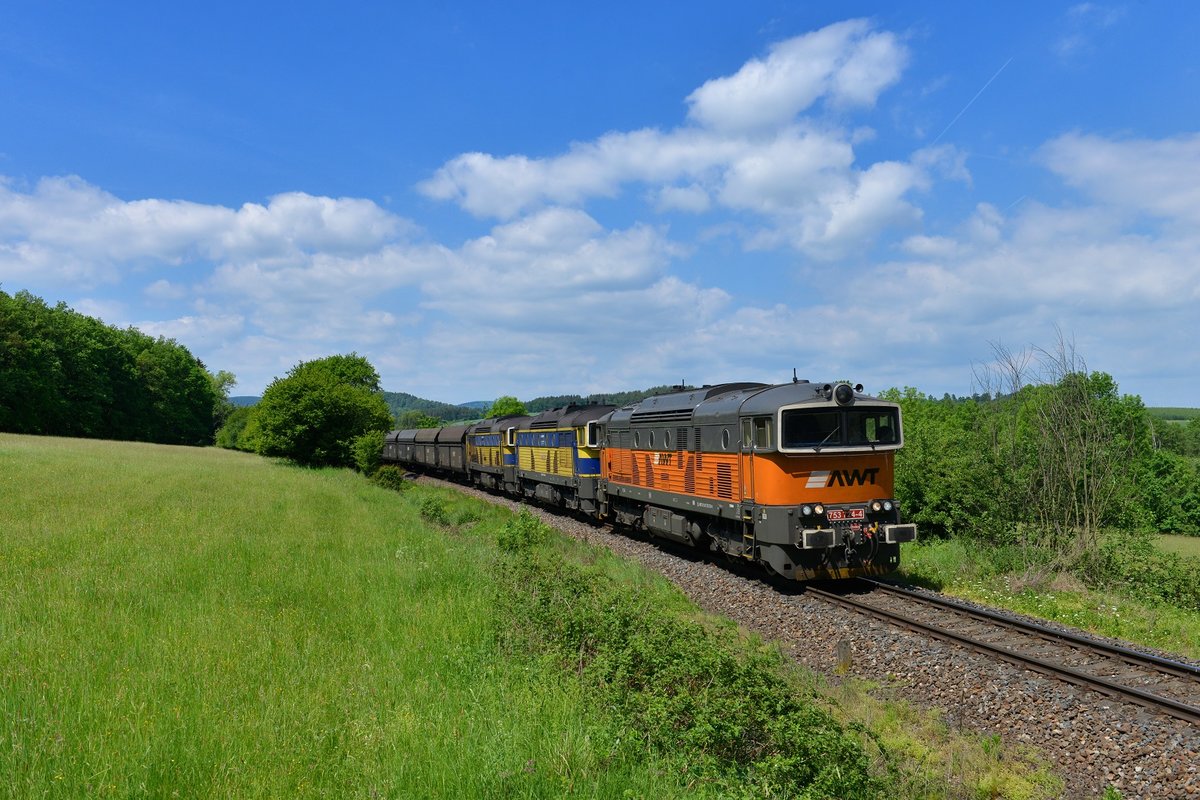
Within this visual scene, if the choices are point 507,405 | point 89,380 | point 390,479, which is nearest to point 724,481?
point 390,479

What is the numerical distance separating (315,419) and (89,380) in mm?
39728

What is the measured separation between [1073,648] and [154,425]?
97960mm

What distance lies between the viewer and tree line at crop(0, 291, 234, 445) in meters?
62.8

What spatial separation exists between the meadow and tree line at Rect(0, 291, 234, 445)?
64.2 meters

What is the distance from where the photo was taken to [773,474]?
1397 centimetres

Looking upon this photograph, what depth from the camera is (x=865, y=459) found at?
1433 cm

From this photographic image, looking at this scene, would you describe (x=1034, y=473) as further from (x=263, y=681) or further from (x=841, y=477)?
(x=263, y=681)

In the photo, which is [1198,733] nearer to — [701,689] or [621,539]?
[701,689]

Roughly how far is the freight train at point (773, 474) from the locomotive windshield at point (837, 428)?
0.8 inches

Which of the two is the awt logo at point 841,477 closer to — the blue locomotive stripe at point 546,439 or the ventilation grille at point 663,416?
the ventilation grille at point 663,416

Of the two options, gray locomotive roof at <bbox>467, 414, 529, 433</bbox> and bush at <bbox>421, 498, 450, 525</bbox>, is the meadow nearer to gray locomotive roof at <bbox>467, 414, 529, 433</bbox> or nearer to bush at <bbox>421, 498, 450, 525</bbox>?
bush at <bbox>421, 498, 450, 525</bbox>

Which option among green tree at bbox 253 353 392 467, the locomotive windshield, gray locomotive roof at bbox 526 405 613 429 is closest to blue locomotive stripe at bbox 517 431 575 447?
gray locomotive roof at bbox 526 405 613 429

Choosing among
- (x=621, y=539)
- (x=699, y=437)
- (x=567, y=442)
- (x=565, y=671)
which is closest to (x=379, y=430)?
(x=567, y=442)

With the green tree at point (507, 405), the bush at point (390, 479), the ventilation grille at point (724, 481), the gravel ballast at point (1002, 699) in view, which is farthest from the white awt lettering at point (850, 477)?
the green tree at point (507, 405)
